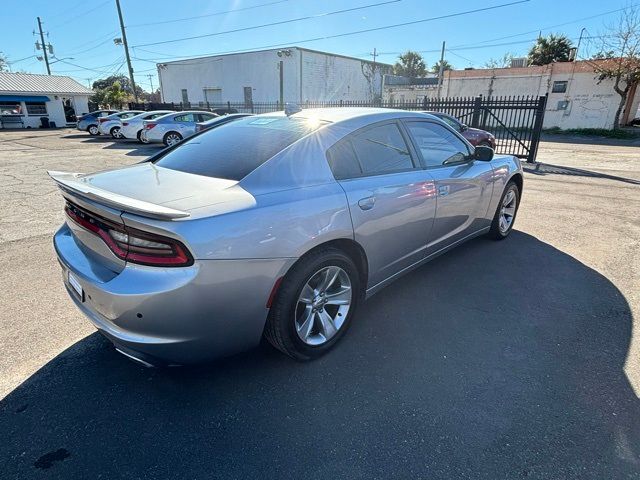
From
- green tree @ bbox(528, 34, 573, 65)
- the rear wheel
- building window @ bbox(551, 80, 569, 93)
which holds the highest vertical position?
green tree @ bbox(528, 34, 573, 65)

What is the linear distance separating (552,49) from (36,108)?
46770mm

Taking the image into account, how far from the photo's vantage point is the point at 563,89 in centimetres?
2739

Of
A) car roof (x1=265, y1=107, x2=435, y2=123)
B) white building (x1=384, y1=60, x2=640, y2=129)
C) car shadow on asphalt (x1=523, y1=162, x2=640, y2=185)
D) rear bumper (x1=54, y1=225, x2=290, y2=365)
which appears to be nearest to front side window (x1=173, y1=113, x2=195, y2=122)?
car shadow on asphalt (x1=523, y1=162, x2=640, y2=185)

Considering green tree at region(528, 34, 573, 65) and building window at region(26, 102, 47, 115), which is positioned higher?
green tree at region(528, 34, 573, 65)

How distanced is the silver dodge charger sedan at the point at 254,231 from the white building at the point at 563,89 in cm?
2722

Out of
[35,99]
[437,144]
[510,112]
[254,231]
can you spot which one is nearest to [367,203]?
[254,231]

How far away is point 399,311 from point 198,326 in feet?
5.88

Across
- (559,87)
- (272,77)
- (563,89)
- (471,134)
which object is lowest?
(471,134)

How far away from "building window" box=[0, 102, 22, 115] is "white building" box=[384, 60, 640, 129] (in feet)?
117

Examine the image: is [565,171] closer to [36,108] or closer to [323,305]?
[323,305]

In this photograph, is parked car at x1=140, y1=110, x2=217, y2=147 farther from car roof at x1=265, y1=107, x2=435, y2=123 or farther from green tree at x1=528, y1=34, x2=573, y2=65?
green tree at x1=528, y1=34, x2=573, y2=65

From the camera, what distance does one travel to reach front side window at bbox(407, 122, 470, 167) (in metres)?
3.30

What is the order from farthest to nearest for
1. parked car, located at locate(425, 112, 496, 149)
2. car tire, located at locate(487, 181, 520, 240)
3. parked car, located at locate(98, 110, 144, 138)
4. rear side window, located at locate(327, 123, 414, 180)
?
parked car, located at locate(98, 110, 144, 138) < parked car, located at locate(425, 112, 496, 149) < car tire, located at locate(487, 181, 520, 240) < rear side window, located at locate(327, 123, 414, 180)

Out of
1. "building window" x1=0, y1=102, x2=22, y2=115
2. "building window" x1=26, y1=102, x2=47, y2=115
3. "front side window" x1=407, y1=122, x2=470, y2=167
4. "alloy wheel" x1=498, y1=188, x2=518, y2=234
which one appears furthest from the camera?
"building window" x1=26, y1=102, x2=47, y2=115
